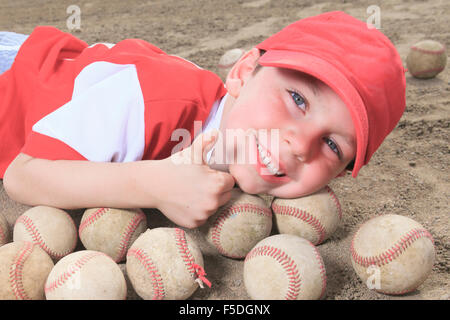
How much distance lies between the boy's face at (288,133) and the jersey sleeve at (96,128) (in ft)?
1.50

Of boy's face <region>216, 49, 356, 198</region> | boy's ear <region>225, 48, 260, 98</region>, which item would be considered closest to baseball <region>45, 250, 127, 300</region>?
boy's face <region>216, 49, 356, 198</region>

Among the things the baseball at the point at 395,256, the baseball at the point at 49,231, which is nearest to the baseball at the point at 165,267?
the baseball at the point at 49,231

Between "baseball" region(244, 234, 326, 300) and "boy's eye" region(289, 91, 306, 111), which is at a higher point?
"boy's eye" region(289, 91, 306, 111)

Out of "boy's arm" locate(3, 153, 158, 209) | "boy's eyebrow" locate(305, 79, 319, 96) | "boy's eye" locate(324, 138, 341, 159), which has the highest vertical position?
"boy's eyebrow" locate(305, 79, 319, 96)

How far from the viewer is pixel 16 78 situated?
2.47m

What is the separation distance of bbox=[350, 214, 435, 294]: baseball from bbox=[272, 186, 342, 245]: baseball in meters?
0.21

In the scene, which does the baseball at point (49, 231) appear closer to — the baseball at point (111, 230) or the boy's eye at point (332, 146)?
the baseball at point (111, 230)

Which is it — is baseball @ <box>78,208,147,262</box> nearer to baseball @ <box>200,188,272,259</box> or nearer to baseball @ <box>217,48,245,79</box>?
baseball @ <box>200,188,272,259</box>

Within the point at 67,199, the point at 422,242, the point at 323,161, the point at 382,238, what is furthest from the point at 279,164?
the point at 67,199

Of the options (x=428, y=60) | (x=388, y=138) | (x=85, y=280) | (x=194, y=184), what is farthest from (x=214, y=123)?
(x=428, y=60)

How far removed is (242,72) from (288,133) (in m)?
0.49

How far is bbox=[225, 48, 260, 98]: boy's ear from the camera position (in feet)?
6.53

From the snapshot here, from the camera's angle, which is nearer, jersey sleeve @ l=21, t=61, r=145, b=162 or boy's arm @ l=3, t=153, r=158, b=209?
boy's arm @ l=3, t=153, r=158, b=209

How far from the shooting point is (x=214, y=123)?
7.20 ft
